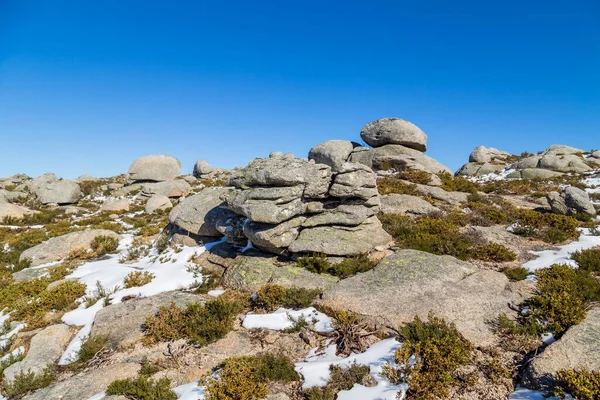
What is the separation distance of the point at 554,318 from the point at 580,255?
470 cm

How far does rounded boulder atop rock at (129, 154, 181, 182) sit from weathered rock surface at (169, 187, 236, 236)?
21.9 m

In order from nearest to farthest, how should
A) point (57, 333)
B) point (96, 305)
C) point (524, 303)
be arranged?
point (524, 303), point (57, 333), point (96, 305)

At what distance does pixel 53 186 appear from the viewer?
28469mm

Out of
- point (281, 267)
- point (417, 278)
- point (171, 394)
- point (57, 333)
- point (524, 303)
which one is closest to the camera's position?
point (171, 394)

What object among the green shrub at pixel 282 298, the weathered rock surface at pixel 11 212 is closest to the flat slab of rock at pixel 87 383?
the green shrub at pixel 282 298

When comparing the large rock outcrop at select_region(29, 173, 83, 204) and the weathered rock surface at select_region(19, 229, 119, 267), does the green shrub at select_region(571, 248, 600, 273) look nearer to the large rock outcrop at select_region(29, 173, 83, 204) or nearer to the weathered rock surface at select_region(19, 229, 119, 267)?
the weathered rock surface at select_region(19, 229, 119, 267)

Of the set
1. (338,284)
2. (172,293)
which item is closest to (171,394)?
(172,293)

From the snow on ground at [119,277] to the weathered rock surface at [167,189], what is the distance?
1714 cm

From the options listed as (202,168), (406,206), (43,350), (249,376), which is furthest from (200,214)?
(202,168)

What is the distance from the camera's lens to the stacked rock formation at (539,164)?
32125 millimetres

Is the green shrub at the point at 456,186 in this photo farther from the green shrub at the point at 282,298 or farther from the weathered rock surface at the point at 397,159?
the green shrub at the point at 282,298

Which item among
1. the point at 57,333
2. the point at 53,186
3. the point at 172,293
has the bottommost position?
the point at 57,333

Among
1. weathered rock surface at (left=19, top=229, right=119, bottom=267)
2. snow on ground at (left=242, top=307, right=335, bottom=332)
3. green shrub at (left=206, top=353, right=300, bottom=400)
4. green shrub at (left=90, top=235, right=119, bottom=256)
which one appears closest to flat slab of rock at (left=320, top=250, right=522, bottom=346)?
snow on ground at (left=242, top=307, right=335, bottom=332)

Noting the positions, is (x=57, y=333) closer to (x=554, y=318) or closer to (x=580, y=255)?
(x=554, y=318)
